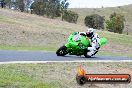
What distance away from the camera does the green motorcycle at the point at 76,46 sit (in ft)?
65.1

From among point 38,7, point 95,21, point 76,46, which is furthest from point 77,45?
point 95,21

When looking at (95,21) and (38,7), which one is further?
(95,21)

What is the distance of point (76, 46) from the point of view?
2000cm

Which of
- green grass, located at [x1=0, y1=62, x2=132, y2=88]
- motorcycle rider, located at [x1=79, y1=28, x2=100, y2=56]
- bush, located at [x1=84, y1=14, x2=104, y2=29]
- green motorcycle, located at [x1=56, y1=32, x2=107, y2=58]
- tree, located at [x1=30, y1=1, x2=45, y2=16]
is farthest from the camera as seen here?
bush, located at [x1=84, y1=14, x2=104, y2=29]

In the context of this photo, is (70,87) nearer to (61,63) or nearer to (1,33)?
(61,63)

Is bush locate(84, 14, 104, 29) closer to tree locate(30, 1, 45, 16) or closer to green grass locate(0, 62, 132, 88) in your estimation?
tree locate(30, 1, 45, 16)

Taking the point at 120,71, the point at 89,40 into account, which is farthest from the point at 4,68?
the point at 89,40

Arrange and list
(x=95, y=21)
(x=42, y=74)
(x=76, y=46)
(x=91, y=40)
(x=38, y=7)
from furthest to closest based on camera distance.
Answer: (x=95, y=21)
(x=38, y=7)
(x=91, y=40)
(x=76, y=46)
(x=42, y=74)

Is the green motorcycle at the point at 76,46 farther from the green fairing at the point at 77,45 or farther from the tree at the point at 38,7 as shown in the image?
the tree at the point at 38,7

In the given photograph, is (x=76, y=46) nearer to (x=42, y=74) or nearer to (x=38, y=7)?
(x=42, y=74)

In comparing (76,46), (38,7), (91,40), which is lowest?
(38,7)

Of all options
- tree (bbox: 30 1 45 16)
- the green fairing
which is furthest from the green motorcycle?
tree (bbox: 30 1 45 16)

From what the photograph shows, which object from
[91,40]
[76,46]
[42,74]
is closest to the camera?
[42,74]

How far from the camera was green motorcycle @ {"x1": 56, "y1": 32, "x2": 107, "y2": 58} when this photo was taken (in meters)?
19.8
